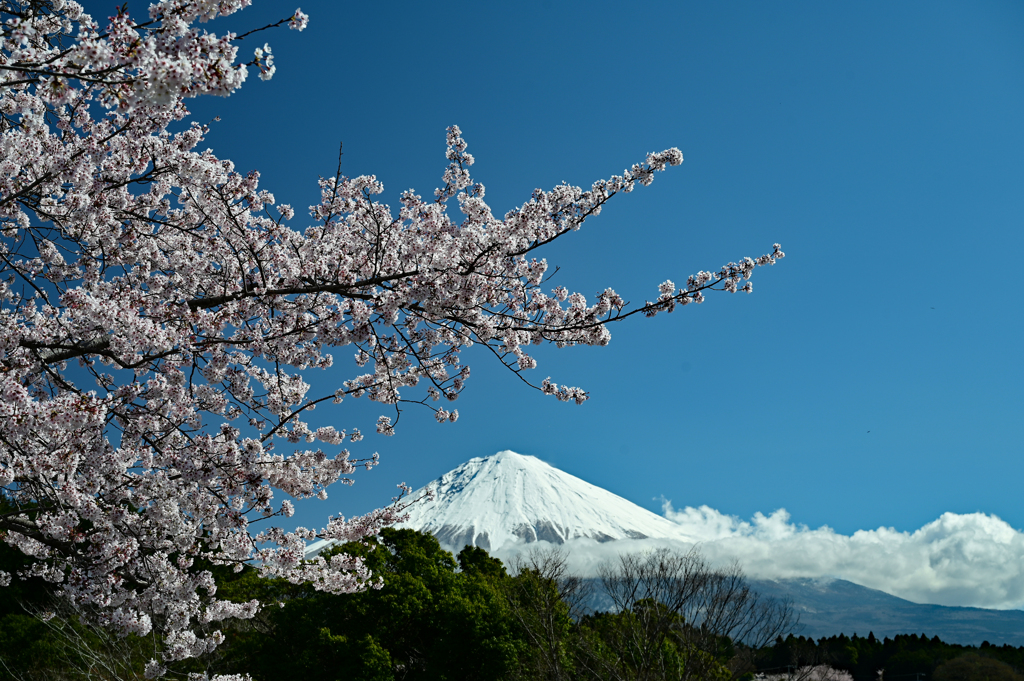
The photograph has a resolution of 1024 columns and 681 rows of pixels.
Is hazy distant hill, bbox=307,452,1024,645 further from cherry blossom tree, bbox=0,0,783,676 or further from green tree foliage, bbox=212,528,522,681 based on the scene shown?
cherry blossom tree, bbox=0,0,783,676

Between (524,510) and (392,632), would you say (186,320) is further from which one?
(524,510)

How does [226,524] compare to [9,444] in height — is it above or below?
below

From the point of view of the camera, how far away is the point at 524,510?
411 feet

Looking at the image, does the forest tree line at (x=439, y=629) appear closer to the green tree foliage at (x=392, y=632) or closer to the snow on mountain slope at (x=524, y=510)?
the green tree foliage at (x=392, y=632)

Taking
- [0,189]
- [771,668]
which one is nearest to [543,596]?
[0,189]

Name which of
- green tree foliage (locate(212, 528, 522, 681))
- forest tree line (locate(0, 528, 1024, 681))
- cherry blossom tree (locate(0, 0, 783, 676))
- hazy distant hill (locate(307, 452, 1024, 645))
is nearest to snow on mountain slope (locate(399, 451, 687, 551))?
hazy distant hill (locate(307, 452, 1024, 645))

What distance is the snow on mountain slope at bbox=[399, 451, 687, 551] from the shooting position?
115m

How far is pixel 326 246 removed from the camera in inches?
214

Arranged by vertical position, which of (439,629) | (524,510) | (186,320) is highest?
(524,510)

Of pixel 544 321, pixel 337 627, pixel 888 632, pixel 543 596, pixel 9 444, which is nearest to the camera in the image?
pixel 9 444

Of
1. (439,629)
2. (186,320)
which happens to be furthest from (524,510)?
(186,320)

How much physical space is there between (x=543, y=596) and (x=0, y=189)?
1442 centimetres

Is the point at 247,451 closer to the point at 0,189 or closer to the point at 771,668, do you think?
the point at 0,189

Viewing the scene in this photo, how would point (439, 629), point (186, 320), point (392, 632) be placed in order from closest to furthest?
1. point (186, 320)
2. point (392, 632)
3. point (439, 629)
